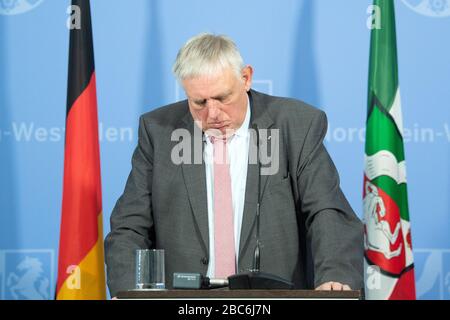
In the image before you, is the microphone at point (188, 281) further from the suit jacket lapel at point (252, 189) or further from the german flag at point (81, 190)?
the german flag at point (81, 190)

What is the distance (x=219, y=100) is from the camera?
11.3 ft

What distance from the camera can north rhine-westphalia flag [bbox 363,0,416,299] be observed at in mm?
4430

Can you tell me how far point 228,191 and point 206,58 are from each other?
0.56 metres

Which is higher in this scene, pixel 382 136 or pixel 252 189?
pixel 382 136

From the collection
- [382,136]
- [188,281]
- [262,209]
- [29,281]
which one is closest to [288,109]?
[262,209]

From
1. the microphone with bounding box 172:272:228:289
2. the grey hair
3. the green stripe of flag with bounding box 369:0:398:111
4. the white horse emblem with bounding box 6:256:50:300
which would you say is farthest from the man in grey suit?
the white horse emblem with bounding box 6:256:50:300

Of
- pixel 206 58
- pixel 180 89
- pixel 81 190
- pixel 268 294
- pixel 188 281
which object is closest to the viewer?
pixel 268 294

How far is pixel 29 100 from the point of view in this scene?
489cm

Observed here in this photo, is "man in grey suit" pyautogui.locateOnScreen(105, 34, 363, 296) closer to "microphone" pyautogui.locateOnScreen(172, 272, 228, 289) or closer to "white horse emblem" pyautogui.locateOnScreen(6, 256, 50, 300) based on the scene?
"microphone" pyautogui.locateOnScreen(172, 272, 228, 289)

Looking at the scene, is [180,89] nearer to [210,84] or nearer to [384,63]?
[384,63]

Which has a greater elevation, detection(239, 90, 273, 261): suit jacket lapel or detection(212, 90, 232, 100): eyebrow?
detection(212, 90, 232, 100): eyebrow

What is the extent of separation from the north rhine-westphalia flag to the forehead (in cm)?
134

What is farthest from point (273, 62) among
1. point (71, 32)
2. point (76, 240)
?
point (76, 240)

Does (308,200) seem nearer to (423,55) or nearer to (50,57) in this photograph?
(423,55)
